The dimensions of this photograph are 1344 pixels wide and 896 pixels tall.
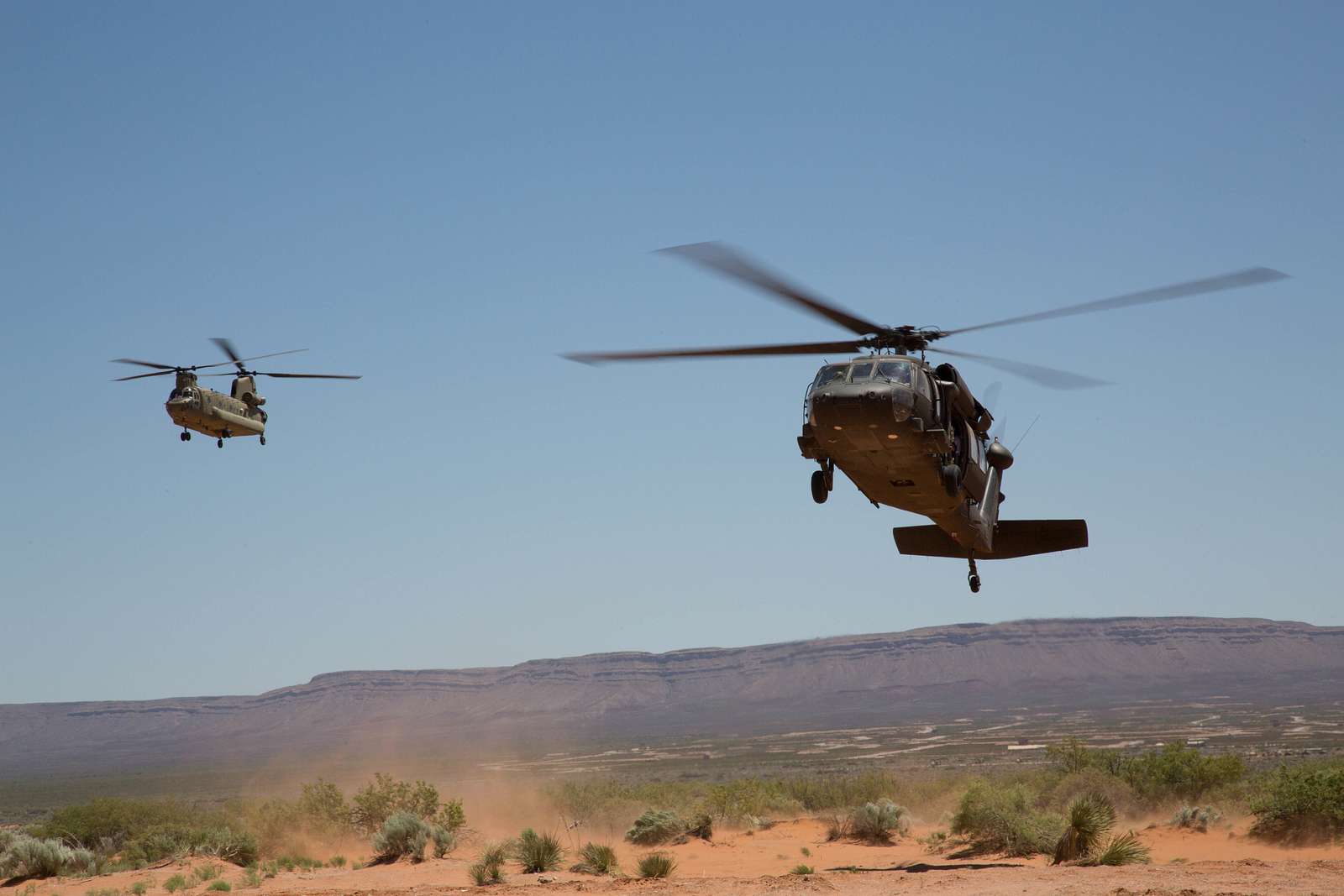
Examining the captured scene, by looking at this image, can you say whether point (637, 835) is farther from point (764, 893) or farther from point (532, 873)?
point (764, 893)

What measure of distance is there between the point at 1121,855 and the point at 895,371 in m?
11.0

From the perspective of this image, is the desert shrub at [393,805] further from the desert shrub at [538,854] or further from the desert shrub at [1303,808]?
the desert shrub at [1303,808]

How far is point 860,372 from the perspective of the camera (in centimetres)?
1688

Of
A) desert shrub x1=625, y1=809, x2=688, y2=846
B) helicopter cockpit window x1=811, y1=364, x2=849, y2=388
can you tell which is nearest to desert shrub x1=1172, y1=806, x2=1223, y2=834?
desert shrub x1=625, y1=809, x2=688, y2=846

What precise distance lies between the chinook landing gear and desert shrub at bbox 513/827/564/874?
35.3 feet

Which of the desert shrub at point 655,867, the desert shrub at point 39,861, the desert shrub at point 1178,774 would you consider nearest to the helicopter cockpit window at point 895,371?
the desert shrub at point 655,867

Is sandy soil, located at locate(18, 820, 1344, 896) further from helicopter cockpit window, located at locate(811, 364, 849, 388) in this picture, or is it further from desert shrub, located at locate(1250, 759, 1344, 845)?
→ helicopter cockpit window, located at locate(811, 364, 849, 388)

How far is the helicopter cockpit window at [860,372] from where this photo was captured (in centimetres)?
1675

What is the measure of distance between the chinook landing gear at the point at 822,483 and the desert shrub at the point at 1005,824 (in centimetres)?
1083

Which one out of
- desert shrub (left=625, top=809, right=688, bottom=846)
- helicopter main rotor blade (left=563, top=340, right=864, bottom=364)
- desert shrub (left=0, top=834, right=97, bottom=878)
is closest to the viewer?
helicopter main rotor blade (left=563, top=340, right=864, bottom=364)

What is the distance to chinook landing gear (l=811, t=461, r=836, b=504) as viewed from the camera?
18.3m

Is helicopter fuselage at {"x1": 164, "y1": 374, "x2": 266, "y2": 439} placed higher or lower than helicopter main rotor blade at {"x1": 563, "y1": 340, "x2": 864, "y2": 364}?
higher

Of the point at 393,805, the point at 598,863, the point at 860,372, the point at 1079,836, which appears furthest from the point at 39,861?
the point at 1079,836

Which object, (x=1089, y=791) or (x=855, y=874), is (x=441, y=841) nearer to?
(x=855, y=874)
